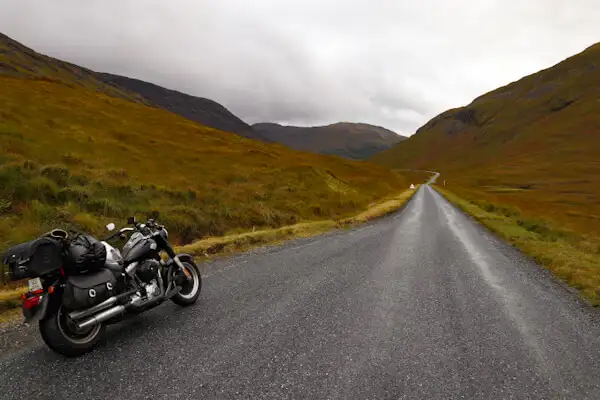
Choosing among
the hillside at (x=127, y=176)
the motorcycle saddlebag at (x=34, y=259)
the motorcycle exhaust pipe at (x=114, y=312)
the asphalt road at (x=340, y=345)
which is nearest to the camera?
the asphalt road at (x=340, y=345)

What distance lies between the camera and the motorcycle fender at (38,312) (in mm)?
4823

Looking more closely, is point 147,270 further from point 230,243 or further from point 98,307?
point 230,243

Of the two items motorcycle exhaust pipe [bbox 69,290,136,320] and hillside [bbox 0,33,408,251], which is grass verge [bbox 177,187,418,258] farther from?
motorcycle exhaust pipe [bbox 69,290,136,320]

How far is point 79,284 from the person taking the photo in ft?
17.2

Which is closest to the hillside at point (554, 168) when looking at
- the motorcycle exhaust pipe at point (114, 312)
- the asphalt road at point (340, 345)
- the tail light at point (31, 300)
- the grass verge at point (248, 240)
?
the grass verge at point (248, 240)

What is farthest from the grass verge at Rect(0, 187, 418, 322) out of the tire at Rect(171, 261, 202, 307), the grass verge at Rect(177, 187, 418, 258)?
the tire at Rect(171, 261, 202, 307)

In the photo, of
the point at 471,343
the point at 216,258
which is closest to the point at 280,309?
the point at 471,343

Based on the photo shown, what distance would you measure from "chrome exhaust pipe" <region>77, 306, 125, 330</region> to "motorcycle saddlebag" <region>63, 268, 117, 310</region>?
7.6 inches

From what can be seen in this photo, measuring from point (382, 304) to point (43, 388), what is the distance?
600cm

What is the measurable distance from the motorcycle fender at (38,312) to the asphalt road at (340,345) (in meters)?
0.64

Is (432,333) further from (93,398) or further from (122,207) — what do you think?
(122,207)

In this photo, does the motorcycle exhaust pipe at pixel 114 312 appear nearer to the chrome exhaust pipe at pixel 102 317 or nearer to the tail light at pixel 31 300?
the chrome exhaust pipe at pixel 102 317

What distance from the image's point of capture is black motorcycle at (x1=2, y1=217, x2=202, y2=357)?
4.89 m

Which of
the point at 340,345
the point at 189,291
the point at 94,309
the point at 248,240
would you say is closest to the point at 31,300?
the point at 94,309
